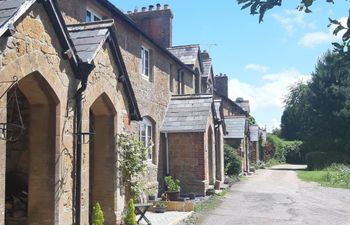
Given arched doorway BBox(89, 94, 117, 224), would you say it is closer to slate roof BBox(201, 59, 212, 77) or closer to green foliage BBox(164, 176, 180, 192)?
green foliage BBox(164, 176, 180, 192)

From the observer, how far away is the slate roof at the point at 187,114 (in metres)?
20.1

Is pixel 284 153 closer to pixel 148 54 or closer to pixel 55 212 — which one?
pixel 148 54

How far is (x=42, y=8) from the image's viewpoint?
716cm

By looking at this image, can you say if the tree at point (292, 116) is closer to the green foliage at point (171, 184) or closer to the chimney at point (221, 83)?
the chimney at point (221, 83)

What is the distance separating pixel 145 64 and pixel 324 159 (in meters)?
27.9

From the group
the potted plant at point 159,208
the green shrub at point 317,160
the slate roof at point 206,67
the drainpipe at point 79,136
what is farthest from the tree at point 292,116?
the drainpipe at point 79,136

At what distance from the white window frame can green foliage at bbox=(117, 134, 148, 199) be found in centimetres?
750

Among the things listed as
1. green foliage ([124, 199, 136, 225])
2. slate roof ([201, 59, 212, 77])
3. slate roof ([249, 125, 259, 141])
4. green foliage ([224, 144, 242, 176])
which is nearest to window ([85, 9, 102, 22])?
green foliage ([124, 199, 136, 225])

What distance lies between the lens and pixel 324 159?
133ft

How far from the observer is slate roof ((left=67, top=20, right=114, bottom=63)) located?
337 inches

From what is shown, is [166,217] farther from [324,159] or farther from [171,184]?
[324,159]

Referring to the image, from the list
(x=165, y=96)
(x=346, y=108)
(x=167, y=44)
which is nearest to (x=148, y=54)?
(x=165, y=96)

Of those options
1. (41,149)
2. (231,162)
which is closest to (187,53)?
(231,162)

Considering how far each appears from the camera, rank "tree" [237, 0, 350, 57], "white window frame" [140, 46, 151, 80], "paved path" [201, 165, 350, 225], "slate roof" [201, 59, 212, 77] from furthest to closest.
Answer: "slate roof" [201, 59, 212, 77]
"white window frame" [140, 46, 151, 80]
"paved path" [201, 165, 350, 225]
"tree" [237, 0, 350, 57]
